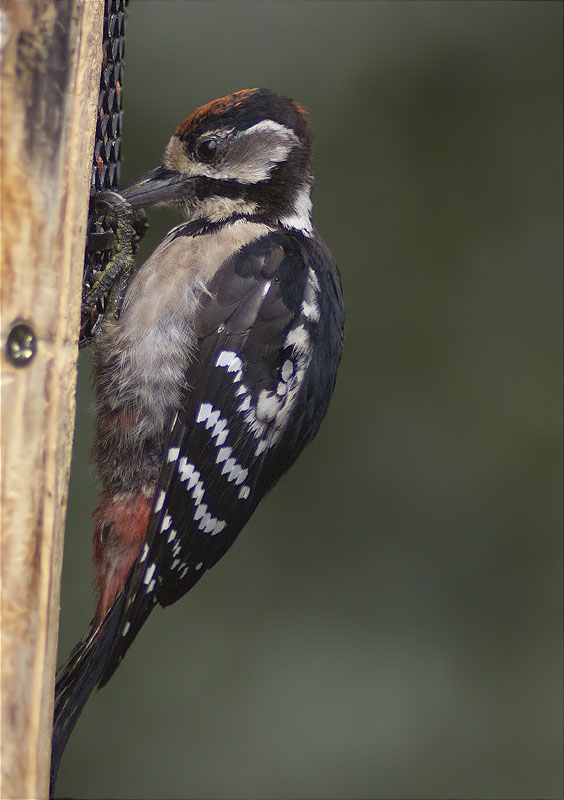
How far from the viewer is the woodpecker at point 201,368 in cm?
152

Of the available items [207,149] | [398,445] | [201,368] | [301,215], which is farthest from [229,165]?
[398,445]

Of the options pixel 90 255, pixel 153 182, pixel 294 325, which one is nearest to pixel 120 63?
pixel 153 182

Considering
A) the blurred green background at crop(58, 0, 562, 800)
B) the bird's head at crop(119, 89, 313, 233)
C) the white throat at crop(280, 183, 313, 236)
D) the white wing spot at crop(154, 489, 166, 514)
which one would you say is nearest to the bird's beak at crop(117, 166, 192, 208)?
the bird's head at crop(119, 89, 313, 233)

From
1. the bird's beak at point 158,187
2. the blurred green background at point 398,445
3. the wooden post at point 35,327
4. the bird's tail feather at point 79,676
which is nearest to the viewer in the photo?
the wooden post at point 35,327

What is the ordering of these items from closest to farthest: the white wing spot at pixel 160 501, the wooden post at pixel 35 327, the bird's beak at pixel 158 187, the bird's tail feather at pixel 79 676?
1. the wooden post at pixel 35 327
2. the bird's tail feather at pixel 79 676
3. the white wing spot at pixel 160 501
4. the bird's beak at pixel 158 187

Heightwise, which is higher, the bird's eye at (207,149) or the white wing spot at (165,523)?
the bird's eye at (207,149)

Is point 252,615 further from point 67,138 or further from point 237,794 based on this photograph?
point 67,138

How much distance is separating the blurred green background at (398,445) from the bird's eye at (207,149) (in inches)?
58.5

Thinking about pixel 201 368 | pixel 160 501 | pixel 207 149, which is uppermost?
A: pixel 207 149

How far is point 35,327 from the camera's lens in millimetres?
1077

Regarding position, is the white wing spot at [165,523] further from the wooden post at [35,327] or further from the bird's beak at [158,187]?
the bird's beak at [158,187]

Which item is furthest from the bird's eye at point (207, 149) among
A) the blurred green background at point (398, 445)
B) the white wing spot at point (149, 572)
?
the blurred green background at point (398, 445)

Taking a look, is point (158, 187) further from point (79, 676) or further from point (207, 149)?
point (79, 676)

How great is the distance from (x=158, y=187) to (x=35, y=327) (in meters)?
0.69
